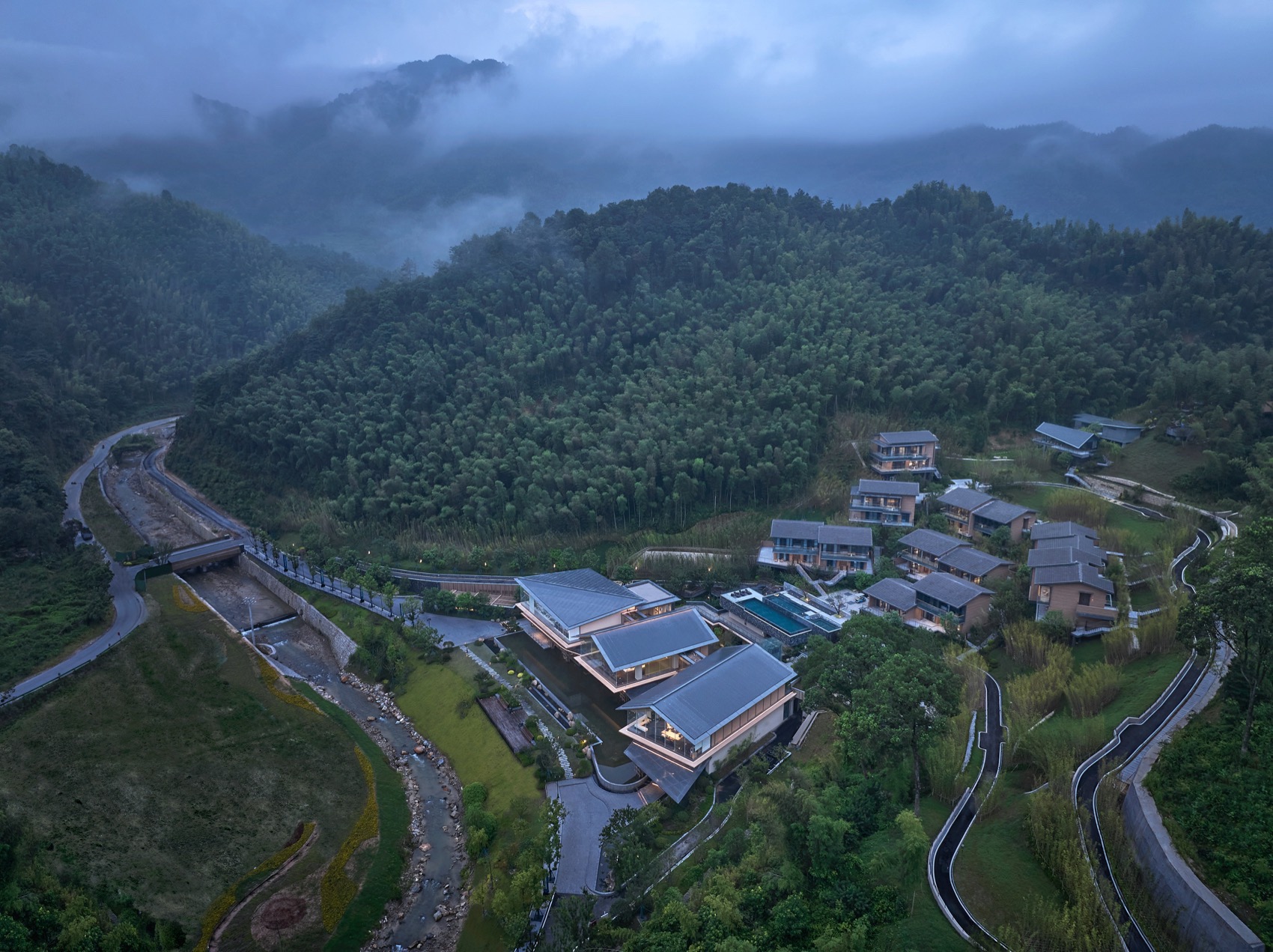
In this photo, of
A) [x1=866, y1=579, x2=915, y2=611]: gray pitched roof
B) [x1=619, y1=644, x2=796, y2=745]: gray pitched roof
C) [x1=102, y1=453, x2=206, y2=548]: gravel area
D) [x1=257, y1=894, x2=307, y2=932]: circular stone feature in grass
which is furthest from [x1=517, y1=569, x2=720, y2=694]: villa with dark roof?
[x1=102, y1=453, x2=206, y2=548]: gravel area

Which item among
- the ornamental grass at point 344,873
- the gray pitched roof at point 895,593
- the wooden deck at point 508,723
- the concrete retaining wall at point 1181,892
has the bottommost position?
the ornamental grass at point 344,873

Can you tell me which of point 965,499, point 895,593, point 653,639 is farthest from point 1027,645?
point 653,639

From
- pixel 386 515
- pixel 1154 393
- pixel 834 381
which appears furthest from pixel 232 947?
pixel 1154 393

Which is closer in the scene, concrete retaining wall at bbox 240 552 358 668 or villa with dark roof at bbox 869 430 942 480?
concrete retaining wall at bbox 240 552 358 668

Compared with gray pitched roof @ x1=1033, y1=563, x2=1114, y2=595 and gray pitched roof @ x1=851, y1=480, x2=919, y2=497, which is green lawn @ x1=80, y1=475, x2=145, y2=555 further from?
gray pitched roof @ x1=1033, y1=563, x2=1114, y2=595

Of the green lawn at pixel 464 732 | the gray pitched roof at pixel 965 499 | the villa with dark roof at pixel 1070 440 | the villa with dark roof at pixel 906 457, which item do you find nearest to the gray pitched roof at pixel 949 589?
the gray pitched roof at pixel 965 499

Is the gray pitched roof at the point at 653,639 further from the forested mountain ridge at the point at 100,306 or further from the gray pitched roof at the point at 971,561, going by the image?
the forested mountain ridge at the point at 100,306
